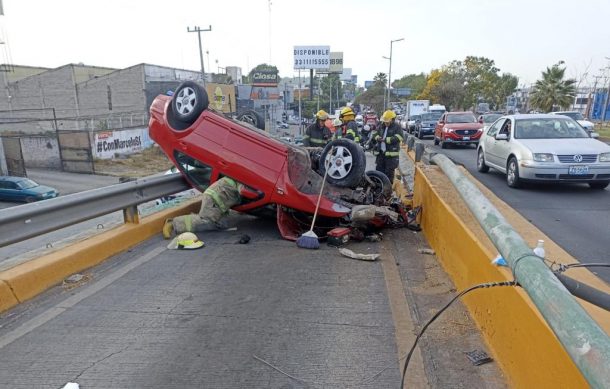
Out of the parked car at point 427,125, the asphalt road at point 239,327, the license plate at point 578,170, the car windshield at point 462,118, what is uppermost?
the car windshield at point 462,118

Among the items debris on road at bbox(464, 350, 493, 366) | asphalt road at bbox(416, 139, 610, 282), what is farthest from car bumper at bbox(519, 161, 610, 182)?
debris on road at bbox(464, 350, 493, 366)

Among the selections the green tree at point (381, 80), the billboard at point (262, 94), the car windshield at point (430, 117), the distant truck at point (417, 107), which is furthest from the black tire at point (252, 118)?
the green tree at point (381, 80)

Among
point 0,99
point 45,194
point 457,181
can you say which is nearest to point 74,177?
point 45,194

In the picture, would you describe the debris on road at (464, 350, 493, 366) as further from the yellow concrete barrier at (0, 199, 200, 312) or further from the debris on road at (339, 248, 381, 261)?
the yellow concrete barrier at (0, 199, 200, 312)

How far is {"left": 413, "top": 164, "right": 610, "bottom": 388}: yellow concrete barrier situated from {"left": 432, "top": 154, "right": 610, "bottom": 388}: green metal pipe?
437 mm

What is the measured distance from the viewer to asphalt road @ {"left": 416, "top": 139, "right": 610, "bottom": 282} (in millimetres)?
5211

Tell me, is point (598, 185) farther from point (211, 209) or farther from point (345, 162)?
point (211, 209)

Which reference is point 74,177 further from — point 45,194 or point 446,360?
point 446,360

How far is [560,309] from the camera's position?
1457mm

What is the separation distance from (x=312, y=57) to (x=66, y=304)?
191 ft

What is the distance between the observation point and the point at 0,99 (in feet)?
168

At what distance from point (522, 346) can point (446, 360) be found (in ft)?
1.93

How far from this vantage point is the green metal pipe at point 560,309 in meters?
1.25

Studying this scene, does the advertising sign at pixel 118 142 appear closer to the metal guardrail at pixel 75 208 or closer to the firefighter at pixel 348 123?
the firefighter at pixel 348 123
